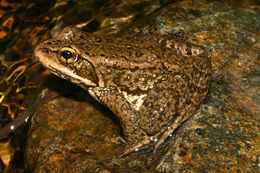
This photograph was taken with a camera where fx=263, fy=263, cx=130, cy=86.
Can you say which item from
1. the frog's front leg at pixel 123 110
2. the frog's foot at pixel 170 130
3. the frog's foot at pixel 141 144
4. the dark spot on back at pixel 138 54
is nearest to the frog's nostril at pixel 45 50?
the frog's front leg at pixel 123 110

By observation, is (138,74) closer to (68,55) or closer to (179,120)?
(179,120)

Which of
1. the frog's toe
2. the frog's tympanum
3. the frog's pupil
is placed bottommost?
the frog's toe

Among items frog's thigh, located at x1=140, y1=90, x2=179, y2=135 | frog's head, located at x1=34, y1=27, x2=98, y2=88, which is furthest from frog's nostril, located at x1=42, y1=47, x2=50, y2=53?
frog's thigh, located at x1=140, y1=90, x2=179, y2=135

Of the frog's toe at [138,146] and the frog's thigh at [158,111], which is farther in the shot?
the frog's toe at [138,146]

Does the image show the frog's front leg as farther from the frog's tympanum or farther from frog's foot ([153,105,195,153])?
frog's foot ([153,105,195,153])

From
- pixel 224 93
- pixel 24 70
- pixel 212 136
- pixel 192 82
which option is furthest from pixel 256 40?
pixel 24 70

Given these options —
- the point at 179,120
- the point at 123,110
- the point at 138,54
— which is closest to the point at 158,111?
the point at 179,120

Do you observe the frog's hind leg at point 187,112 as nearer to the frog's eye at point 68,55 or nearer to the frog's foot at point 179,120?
the frog's foot at point 179,120

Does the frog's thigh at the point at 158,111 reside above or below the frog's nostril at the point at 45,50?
below

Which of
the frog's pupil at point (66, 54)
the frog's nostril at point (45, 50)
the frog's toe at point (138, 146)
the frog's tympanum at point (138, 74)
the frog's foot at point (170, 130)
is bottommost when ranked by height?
the frog's toe at point (138, 146)
